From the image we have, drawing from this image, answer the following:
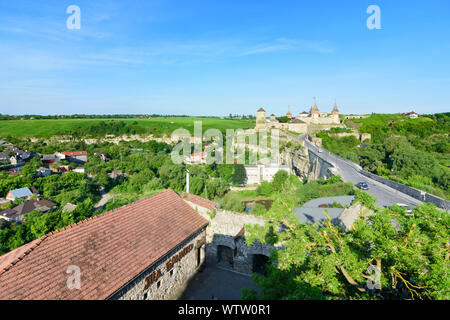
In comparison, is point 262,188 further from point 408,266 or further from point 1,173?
point 1,173

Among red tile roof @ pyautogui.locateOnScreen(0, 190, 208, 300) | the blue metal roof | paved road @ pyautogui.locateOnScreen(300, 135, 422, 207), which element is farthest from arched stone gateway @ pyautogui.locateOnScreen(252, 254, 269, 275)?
the blue metal roof

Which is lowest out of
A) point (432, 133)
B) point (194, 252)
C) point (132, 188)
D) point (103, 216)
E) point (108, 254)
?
point (132, 188)

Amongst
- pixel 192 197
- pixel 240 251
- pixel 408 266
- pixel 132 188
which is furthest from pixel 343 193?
pixel 132 188

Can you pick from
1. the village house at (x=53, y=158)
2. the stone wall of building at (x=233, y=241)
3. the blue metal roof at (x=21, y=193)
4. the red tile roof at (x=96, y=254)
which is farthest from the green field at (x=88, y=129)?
the red tile roof at (x=96, y=254)

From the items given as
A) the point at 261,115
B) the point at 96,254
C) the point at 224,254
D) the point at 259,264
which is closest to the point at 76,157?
the point at 261,115

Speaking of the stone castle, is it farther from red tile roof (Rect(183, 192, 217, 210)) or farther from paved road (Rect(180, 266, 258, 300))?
paved road (Rect(180, 266, 258, 300))
